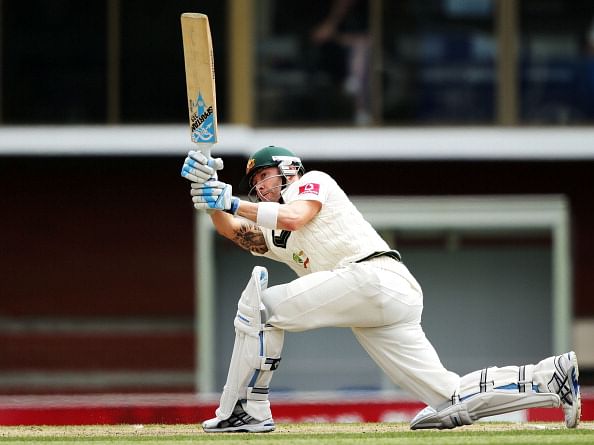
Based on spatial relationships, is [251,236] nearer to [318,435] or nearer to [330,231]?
[330,231]

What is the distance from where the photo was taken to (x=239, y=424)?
6375 millimetres

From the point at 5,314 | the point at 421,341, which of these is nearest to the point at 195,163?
the point at 421,341

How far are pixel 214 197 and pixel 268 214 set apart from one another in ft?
0.86

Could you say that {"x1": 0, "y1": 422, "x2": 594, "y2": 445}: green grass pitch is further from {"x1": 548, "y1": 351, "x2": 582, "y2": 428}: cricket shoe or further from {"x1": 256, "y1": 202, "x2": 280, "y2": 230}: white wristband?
{"x1": 256, "y1": 202, "x2": 280, "y2": 230}: white wristband

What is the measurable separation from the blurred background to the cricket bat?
226 inches

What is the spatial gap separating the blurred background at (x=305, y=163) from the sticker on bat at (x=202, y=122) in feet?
18.8

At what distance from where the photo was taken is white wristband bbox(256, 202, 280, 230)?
6.15 m

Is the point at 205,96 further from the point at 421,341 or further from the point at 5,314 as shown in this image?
the point at 5,314

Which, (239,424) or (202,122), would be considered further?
(202,122)

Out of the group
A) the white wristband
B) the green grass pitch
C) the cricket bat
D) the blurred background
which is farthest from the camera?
the blurred background

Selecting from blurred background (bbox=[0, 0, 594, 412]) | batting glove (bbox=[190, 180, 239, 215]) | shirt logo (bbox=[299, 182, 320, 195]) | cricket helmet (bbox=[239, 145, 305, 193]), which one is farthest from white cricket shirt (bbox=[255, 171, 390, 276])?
blurred background (bbox=[0, 0, 594, 412])

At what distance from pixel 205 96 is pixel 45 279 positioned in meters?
7.06

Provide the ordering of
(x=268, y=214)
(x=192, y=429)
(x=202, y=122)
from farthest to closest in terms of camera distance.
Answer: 1. (x=192, y=429)
2. (x=202, y=122)
3. (x=268, y=214)

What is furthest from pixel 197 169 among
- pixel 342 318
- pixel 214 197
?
pixel 342 318
